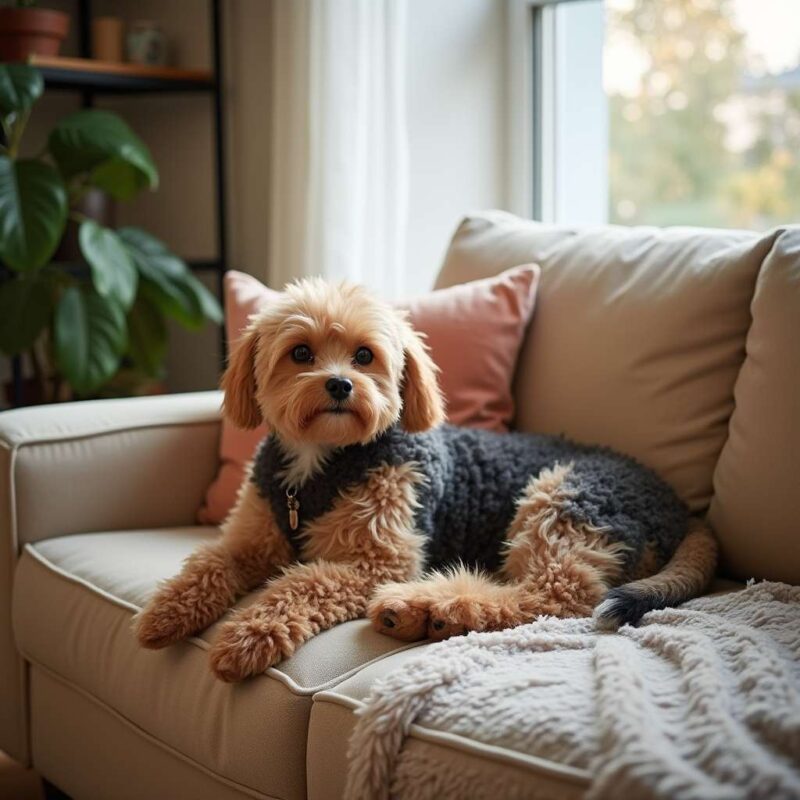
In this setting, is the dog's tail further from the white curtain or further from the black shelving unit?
the black shelving unit

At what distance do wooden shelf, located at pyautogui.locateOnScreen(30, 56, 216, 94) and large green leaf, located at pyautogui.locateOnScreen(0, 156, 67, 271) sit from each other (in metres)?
0.41

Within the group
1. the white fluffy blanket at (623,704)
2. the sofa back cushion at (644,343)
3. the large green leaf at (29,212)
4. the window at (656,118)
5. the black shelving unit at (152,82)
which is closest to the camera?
the white fluffy blanket at (623,704)

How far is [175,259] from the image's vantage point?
3.25 m

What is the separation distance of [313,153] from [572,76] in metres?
0.76

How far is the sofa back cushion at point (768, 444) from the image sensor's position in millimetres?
1800

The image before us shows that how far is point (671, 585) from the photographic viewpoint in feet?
5.57

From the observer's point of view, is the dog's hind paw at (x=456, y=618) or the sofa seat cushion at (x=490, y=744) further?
the dog's hind paw at (x=456, y=618)

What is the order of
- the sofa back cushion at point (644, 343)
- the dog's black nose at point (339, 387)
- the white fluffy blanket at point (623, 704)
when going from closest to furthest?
the white fluffy blanket at point (623, 704) < the dog's black nose at point (339, 387) < the sofa back cushion at point (644, 343)

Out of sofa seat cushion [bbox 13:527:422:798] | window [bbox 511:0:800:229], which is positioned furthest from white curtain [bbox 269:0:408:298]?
sofa seat cushion [bbox 13:527:422:798]

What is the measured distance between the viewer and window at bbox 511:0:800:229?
309 cm

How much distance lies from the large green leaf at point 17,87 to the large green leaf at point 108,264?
33cm

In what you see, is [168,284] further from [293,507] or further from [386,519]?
[386,519]

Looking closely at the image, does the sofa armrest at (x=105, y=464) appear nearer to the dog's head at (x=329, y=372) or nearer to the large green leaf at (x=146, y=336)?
the dog's head at (x=329, y=372)

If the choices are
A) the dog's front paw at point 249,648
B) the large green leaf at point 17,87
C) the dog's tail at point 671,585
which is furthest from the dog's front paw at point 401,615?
the large green leaf at point 17,87
